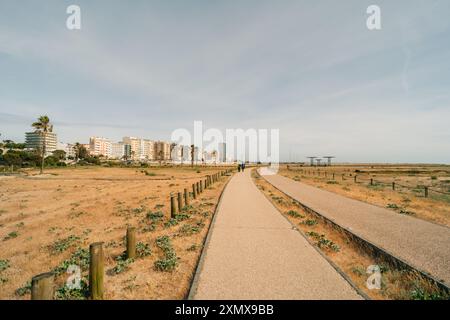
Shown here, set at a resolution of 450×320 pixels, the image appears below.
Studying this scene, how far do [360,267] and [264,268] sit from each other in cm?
286

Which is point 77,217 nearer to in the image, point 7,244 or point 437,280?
point 7,244

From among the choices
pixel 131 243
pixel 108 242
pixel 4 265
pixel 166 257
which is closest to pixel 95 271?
pixel 131 243

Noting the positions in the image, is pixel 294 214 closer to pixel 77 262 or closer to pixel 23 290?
pixel 77 262

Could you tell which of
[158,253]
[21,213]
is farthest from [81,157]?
[158,253]

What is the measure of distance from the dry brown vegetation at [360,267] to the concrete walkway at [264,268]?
55 centimetres

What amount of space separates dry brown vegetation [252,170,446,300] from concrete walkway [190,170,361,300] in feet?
1.81

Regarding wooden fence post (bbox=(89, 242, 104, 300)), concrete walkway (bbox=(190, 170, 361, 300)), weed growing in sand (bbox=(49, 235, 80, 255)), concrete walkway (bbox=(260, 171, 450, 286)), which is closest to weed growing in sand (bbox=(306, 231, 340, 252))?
concrete walkway (bbox=(190, 170, 361, 300))

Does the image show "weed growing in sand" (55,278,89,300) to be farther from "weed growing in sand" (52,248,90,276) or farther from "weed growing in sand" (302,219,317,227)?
"weed growing in sand" (302,219,317,227)

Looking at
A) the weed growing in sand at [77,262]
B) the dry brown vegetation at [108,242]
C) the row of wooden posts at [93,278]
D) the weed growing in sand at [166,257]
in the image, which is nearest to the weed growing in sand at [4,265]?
the dry brown vegetation at [108,242]

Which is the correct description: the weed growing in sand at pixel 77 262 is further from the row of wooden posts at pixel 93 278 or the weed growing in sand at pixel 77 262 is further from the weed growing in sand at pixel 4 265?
the weed growing in sand at pixel 4 265

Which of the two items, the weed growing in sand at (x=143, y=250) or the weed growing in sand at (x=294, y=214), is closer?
the weed growing in sand at (x=143, y=250)

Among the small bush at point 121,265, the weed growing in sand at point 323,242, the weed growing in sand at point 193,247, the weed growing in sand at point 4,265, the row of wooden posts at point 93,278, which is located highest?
the row of wooden posts at point 93,278

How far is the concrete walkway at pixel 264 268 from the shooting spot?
15.7 ft

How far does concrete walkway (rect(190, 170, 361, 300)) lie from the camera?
4.80 meters
